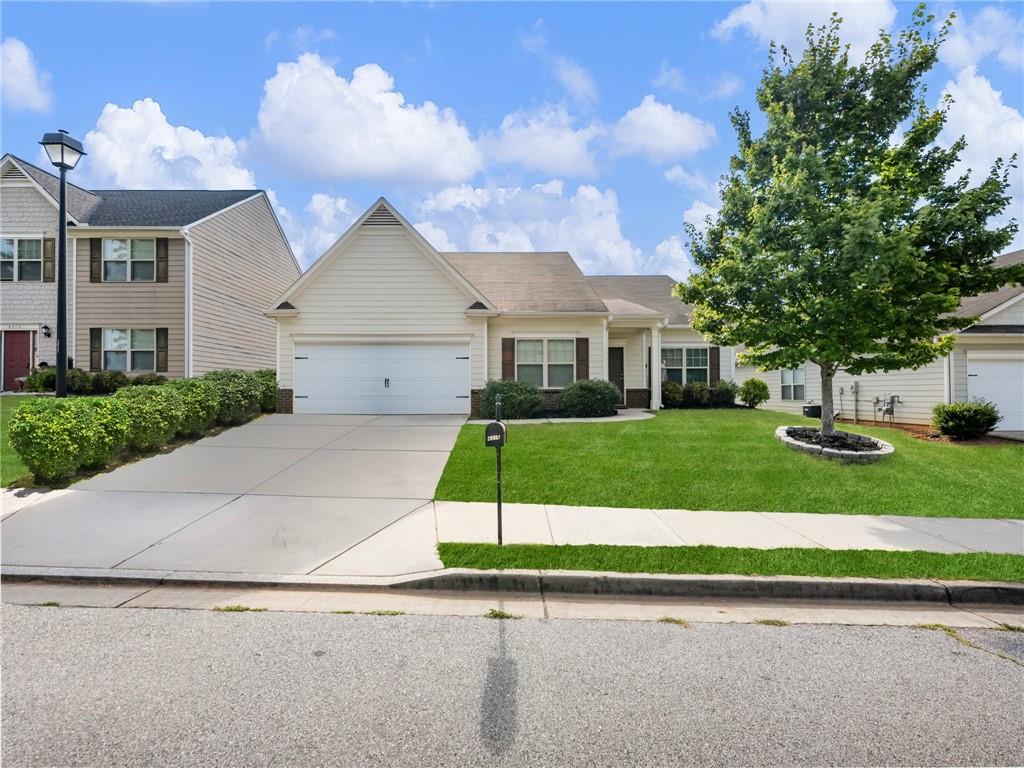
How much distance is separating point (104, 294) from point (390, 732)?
20.9 meters

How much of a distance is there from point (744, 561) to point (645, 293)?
718 inches

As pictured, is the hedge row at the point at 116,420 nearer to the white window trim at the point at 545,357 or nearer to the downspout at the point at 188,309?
the downspout at the point at 188,309

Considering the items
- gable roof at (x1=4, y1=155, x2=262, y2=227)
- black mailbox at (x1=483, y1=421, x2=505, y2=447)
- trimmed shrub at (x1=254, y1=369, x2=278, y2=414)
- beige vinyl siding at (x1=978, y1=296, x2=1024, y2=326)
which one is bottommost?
black mailbox at (x1=483, y1=421, x2=505, y2=447)

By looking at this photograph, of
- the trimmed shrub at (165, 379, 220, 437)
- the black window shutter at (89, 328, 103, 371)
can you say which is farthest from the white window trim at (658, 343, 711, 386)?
the black window shutter at (89, 328, 103, 371)

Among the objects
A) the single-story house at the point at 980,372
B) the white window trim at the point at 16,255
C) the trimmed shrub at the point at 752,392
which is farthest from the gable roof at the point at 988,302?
the white window trim at the point at 16,255

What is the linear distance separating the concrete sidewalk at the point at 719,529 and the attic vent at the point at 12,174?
21.8 metres

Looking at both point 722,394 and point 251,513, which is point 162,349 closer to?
point 251,513

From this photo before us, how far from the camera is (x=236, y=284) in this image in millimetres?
21062

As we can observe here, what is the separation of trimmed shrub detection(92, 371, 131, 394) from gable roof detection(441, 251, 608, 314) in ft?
37.2

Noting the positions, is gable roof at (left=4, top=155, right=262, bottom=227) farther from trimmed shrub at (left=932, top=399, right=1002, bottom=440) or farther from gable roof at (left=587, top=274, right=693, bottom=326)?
trimmed shrub at (left=932, top=399, right=1002, bottom=440)

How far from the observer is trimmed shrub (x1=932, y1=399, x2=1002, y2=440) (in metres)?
12.7

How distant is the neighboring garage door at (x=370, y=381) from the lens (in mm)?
15578

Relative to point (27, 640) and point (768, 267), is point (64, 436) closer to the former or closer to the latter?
point (27, 640)

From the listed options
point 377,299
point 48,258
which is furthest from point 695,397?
point 48,258
